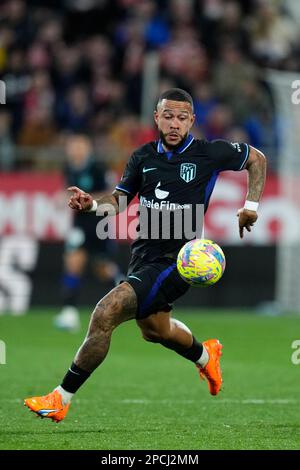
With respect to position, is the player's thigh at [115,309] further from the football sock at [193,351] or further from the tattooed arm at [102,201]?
the football sock at [193,351]

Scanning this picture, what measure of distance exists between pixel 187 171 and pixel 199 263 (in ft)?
2.73

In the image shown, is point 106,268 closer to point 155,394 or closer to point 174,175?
point 155,394

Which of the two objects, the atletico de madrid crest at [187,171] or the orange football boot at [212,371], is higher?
the atletico de madrid crest at [187,171]

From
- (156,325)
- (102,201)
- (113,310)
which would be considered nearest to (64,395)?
(113,310)

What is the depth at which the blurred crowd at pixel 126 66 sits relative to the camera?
18.7m

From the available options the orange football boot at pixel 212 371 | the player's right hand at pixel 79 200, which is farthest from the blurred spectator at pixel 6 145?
the player's right hand at pixel 79 200

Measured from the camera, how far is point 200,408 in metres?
8.78

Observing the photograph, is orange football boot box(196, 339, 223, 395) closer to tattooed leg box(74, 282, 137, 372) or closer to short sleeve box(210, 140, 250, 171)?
tattooed leg box(74, 282, 137, 372)

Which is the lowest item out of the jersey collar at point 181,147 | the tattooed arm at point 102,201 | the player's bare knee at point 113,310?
the player's bare knee at point 113,310

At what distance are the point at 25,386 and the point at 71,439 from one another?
2874 millimetres

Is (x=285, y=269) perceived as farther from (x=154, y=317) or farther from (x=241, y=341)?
(x=154, y=317)

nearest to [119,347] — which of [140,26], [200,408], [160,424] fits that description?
[200,408]

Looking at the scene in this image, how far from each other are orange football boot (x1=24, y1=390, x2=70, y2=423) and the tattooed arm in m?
1.32

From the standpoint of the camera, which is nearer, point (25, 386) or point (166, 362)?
point (25, 386)
